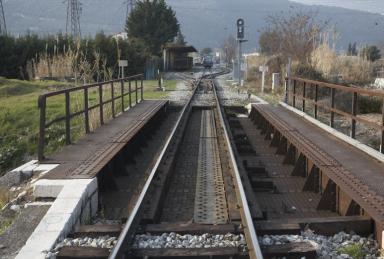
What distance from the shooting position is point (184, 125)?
13914 millimetres

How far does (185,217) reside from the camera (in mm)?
6445

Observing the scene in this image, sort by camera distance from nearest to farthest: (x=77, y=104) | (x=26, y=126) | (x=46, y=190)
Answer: (x=46, y=190)
(x=77, y=104)
(x=26, y=126)

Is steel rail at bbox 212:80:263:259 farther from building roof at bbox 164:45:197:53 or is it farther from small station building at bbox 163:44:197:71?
building roof at bbox 164:45:197:53

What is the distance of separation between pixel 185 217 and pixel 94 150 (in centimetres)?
267

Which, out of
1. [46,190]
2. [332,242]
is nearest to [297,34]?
[46,190]

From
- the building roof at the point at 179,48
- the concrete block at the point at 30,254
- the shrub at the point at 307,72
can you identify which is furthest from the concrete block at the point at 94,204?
the building roof at the point at 179,48

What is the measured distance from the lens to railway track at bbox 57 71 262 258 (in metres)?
4.84

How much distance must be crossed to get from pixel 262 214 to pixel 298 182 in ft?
9.25

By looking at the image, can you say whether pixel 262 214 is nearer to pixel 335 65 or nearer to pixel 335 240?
pixel 335 240

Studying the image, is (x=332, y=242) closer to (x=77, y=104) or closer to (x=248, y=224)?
(x=248, y=224)

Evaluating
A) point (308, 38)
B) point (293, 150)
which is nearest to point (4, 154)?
point (293, 150)

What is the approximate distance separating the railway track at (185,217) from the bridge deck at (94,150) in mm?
743

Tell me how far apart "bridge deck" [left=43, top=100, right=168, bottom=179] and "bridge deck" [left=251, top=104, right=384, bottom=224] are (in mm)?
3007

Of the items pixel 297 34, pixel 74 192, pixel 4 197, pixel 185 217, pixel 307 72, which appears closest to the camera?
pixel 74 192
